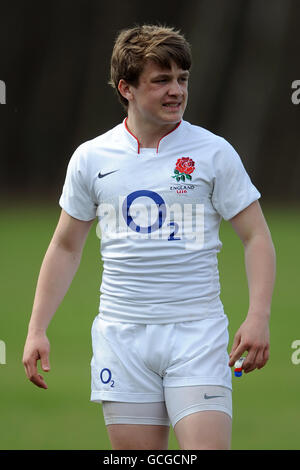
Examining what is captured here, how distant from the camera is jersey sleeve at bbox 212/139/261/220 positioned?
4.01 m

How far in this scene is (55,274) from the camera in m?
4.25

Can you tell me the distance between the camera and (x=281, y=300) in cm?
1250

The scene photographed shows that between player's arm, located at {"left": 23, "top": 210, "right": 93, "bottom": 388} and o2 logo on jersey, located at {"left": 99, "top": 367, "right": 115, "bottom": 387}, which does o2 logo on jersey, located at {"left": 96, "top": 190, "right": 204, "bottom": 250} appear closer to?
player's arm, located at {"left": 23, "top": 210, "right": 93, "bottom": 388}

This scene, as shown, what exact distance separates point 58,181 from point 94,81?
3382mm

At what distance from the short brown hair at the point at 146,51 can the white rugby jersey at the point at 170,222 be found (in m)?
0.32

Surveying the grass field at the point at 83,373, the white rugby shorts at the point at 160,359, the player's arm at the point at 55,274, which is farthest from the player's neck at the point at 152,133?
the grass field at the point at 83,373

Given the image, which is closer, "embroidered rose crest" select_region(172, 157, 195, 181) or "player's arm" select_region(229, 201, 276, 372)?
"player's arm" select_region(229, 201, 276, 372)

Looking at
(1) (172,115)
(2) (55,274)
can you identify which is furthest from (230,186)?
(2) (55,274)

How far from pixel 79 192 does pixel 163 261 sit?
0.47 m

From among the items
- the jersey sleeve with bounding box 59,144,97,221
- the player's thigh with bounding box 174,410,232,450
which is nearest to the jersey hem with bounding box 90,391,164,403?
the player's thigh with bounding box 174,410,232,450

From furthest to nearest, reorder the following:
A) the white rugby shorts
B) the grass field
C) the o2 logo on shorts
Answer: the grass field
the o2 logo on shorts
the white rugby shorts

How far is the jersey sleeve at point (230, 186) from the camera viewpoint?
13.2 ft

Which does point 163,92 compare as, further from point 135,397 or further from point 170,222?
point 135,397

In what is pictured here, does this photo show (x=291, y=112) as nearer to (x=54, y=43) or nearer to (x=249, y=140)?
(x=249, y=140)
